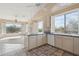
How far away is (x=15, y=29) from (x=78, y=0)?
1.63 m

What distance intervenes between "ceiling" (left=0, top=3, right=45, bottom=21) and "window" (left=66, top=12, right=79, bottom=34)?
98cm

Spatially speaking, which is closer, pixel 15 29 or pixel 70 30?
pixel 15 29

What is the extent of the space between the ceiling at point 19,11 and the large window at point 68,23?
910mm

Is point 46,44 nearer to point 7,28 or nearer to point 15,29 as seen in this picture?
point 15,29

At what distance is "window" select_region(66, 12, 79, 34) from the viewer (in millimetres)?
2873

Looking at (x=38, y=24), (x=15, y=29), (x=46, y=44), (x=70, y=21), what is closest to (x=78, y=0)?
(x=70, y=21)

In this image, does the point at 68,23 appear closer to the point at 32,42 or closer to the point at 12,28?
the point at 32,42

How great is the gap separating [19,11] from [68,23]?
59.6 inches

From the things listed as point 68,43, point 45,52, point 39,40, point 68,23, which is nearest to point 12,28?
point 39,40

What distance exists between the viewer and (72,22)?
9.61 feet

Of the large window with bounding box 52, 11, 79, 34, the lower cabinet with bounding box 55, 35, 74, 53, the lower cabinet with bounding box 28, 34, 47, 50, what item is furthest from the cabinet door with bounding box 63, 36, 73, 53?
the lower cabinet with bounding box 28, 34, 47, 50

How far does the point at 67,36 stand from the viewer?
11.3 feet

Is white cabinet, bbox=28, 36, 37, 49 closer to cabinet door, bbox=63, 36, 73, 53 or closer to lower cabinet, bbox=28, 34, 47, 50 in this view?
lower cabinet, bbox=28, 34, 47, 50

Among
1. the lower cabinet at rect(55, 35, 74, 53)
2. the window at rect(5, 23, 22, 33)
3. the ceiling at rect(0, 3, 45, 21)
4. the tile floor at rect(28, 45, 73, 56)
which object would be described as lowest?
the tile floor at rect(28, 45, 73, 56)
